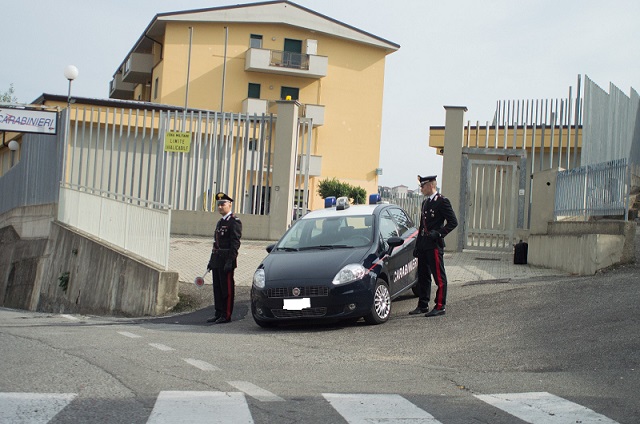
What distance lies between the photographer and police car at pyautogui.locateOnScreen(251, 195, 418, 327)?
39.4 ft

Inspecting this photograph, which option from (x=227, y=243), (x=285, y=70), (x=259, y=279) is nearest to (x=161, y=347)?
(x=259, y=279)

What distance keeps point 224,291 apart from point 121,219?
18.1ft

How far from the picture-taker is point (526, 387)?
754 centimetres

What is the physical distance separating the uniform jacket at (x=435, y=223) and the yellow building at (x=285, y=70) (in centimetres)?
4593

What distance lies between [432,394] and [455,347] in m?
3.05

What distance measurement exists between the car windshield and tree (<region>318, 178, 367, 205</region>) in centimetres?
4517

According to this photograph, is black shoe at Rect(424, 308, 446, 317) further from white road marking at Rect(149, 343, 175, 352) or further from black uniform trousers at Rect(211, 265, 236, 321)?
white road marking at Rect(149, 343, 175, 352)

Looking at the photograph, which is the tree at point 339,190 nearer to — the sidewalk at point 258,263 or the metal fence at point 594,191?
the sidewalk at point 258,263

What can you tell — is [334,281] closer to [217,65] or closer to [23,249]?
[23,249]

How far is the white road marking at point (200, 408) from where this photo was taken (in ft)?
19.4

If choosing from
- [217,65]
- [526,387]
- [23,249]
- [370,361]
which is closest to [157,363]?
[370,361]

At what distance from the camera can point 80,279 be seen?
19.8m

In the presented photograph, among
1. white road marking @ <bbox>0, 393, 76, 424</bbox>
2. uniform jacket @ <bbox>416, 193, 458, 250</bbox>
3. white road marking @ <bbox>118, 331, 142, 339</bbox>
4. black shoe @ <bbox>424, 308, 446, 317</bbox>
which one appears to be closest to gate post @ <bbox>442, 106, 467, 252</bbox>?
uniform jacket @ <bbox>416, 193, 458, 250</bbox>

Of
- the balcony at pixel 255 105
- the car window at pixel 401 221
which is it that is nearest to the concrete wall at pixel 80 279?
the car window at pixel 401 221
